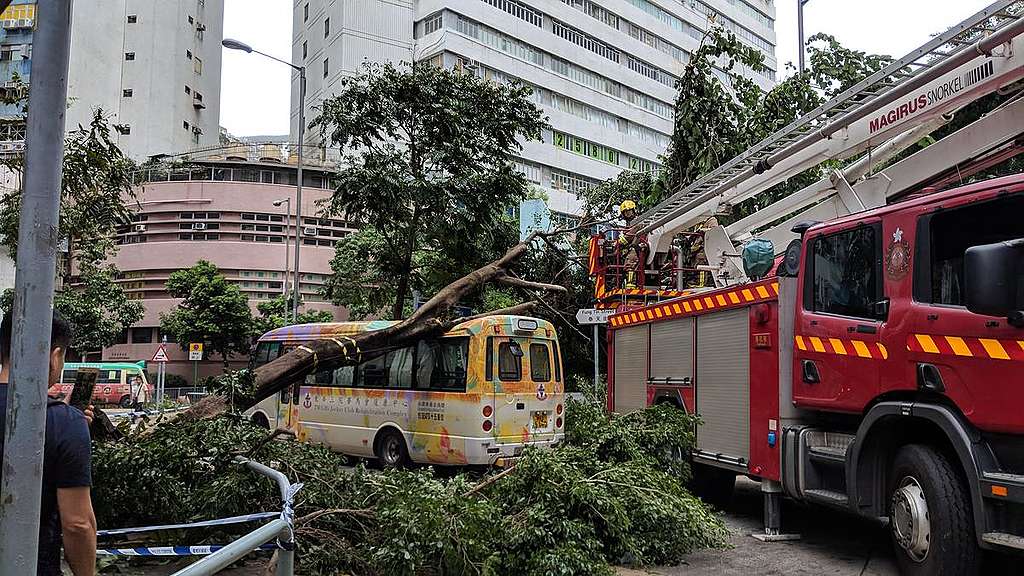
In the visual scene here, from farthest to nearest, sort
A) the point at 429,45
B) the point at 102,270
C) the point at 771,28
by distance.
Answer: the point at 771,28 < the point at 429,45 < the point at 102,270

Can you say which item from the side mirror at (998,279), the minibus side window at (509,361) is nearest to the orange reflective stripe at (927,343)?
the side mirror at (998,279)

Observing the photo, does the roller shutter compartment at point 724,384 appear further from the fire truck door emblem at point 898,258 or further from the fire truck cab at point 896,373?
the fire truck door emblem at point 898,258

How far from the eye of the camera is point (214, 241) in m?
48.2

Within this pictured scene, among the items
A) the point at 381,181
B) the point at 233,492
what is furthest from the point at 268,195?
the point at 233,492

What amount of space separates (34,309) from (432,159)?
51.1 feet

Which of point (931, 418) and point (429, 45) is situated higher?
point (429, 45)

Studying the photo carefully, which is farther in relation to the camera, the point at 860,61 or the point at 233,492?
the point at 860,61

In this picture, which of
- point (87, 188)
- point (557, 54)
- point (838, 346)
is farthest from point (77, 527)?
point (557, 54)

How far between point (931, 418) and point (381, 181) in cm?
1260

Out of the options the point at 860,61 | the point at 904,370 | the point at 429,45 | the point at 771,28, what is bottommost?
the point at 904,370

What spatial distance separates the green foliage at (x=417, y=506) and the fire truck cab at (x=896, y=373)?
1133 millimetres

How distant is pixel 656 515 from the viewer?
23.3 ft

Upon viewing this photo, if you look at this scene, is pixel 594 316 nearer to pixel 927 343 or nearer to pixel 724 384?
pixel 724 384

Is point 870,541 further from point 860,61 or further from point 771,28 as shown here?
point 771,28
